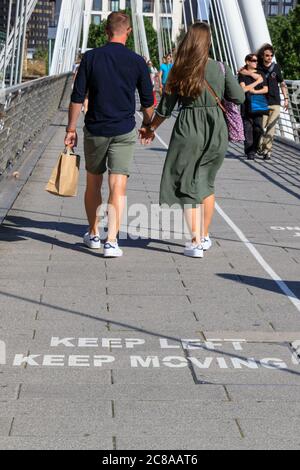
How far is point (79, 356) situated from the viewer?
571 cm

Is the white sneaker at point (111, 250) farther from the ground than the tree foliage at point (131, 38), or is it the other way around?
the white sneaker at point (111, 250)

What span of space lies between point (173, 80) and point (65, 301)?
218cm

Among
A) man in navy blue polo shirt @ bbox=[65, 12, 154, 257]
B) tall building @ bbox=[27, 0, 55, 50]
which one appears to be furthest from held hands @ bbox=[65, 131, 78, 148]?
tall building @ bbox=[27, 0, 55, 50]

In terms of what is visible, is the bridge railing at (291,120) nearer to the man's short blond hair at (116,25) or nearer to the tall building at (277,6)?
the man's short blond hair at (116,25)

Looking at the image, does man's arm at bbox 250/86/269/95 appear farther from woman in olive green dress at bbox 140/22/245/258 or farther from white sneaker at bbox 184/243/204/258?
white sneaker at bbox 184/243/204/258

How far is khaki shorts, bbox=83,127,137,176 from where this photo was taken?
866 centimetres

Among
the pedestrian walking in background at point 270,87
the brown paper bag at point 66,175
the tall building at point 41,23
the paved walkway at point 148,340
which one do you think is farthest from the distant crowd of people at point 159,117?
the tall building at point 41,23

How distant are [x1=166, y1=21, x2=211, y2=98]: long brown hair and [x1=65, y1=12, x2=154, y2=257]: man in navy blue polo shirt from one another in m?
0.27

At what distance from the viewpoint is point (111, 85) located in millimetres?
8484

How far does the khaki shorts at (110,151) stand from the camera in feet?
28.4

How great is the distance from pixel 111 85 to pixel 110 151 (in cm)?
48

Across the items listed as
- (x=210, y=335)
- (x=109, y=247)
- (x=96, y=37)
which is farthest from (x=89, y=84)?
(x=96, y=37)

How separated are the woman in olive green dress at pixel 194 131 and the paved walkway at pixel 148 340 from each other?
414 millimetres

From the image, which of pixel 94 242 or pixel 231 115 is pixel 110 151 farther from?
pixel 231 115
